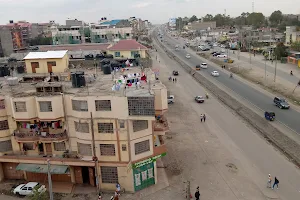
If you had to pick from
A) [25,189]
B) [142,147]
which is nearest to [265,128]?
[142,147]

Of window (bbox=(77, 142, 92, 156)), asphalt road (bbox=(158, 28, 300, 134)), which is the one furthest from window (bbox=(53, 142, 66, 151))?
asphalt road (bbox=(158, 28, 300, 134))

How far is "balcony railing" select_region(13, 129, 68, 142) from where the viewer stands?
89.9 ft

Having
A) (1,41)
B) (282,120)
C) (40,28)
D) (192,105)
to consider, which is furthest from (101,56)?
(40,28)

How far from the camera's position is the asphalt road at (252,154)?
27.0 m

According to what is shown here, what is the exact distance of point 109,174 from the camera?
2706 cm

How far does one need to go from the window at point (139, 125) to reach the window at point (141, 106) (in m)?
1.08

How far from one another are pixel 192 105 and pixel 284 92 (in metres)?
18.2

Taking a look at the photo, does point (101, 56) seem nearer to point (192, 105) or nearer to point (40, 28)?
point (192, 105)

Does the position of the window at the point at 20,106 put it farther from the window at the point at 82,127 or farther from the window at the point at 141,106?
the window at the point at 141,106

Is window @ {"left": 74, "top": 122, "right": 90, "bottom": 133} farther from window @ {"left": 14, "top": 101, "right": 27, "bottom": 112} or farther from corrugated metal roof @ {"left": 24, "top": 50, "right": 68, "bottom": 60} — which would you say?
corrugated metal roof @ {"left": 24, "top": 50, "right": 68, "bottom": 60}

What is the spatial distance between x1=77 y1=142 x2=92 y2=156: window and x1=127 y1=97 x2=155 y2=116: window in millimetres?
4991

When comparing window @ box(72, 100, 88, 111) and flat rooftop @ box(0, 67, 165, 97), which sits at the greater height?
flat rooftop @ box(0, 67, 165, 97)

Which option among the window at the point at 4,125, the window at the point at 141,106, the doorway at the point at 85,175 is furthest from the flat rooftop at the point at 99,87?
the doorway at the point at 85,175

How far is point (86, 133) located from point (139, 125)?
4.59 metres
